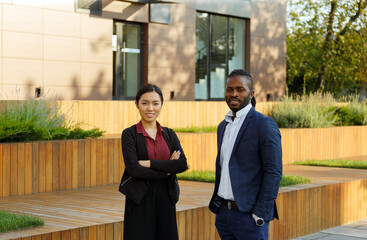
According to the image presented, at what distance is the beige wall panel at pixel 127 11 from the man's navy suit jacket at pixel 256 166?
12.6m

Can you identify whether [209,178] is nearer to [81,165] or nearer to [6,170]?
[81,165]

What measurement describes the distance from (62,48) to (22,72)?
4.29 feet

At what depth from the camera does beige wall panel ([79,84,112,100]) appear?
51.4 ft

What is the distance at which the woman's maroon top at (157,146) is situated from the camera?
14.5 ft

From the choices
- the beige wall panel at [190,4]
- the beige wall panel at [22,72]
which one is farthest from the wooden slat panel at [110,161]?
the beige wall panel at [190,4]

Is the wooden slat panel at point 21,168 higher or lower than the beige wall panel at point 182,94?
lower

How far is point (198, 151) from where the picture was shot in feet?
34.1

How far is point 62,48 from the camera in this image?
1523 centimetres

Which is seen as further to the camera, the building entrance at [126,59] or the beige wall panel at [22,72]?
the building entrance at [126,59]

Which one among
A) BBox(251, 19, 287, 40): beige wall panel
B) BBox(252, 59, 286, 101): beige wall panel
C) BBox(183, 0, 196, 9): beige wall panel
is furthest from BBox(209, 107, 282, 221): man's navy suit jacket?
BBox(251, 19, 287, 40): beige wall panel

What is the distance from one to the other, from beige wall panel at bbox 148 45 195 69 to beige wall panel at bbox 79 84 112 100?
162cm

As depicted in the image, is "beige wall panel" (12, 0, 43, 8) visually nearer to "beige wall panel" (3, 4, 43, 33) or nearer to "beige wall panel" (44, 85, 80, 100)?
"beige wall panel" (3, 4, 43, 33)

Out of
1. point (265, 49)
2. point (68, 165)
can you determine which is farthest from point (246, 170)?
point (265, 49)

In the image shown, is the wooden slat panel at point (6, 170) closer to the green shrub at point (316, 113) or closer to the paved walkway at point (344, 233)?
the paved walkway at point (344, 233)
